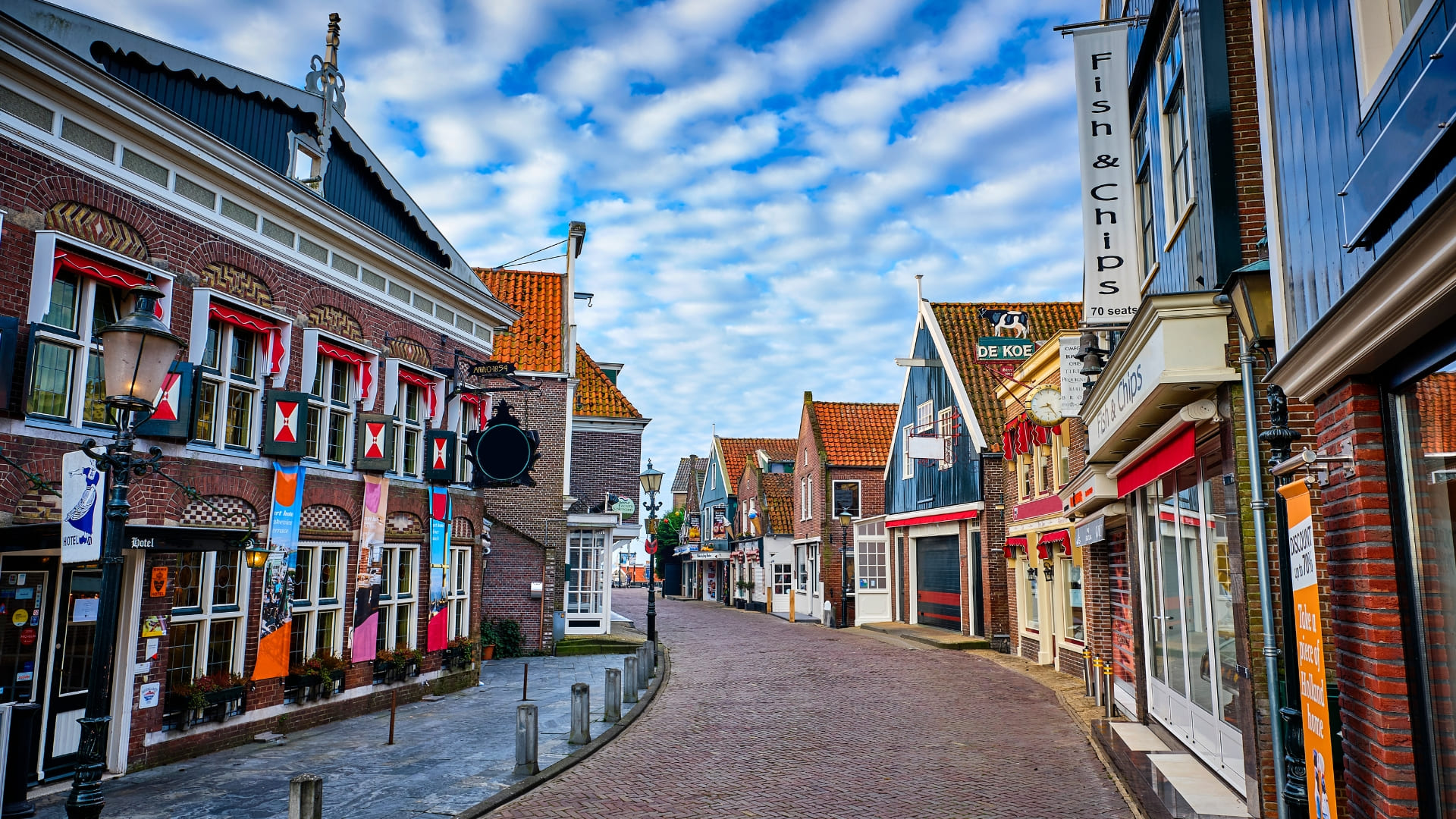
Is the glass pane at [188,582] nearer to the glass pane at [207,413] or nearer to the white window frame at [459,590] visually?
the glass pane at [207,413]

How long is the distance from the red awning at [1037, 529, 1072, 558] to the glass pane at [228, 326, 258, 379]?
1401 cm

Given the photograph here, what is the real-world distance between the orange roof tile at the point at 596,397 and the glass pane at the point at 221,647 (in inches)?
595

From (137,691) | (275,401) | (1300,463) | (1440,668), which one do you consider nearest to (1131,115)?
(1300,463)

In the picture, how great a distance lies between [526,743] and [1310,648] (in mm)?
7720

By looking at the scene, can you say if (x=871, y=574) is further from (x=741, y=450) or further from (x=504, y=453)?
(x=741, y=450)

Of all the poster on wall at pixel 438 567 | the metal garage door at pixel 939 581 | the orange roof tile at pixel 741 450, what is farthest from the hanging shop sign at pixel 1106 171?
the orange roof tile at pixel 741 450

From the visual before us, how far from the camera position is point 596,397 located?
1069 inches

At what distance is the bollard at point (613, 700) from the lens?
525 inches

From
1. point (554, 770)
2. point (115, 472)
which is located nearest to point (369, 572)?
point (554, 770)

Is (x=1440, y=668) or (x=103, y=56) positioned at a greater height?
(x=103, y=56)

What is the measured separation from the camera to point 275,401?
12086mm

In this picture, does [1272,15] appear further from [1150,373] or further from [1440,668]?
[1440,668]

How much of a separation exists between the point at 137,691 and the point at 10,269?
4532mm

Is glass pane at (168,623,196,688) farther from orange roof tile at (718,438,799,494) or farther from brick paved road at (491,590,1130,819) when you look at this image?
orange roof tile at (718,438,799,494)
